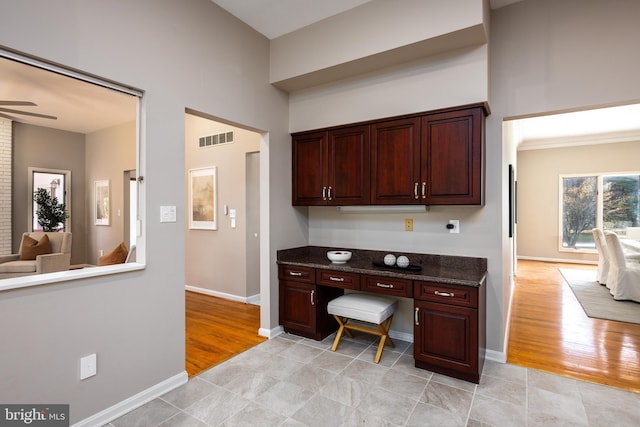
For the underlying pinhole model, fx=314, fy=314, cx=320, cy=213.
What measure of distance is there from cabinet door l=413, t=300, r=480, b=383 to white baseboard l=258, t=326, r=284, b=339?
152 centimetres

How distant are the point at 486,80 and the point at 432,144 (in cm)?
67

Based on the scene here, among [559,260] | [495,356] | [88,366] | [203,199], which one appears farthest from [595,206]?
[88,366]

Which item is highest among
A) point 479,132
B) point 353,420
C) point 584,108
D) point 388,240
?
point 584,108

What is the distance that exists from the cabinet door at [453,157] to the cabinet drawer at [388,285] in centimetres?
78

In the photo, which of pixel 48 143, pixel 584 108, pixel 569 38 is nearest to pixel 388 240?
pixel 584 108

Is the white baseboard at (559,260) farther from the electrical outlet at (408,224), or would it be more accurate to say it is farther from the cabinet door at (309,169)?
the cabinet door at (309,169)

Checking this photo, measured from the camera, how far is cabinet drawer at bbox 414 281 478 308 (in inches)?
96.9

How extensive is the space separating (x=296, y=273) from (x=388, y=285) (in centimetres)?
103

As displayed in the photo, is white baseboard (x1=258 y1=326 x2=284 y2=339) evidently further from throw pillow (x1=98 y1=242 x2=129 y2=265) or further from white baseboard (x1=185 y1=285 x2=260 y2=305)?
throw pillow (x1=98 y1=242 x2=129 y2=265)

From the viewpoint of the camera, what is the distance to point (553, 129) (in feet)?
22.2

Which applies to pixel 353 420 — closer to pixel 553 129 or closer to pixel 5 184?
pixel 5 184

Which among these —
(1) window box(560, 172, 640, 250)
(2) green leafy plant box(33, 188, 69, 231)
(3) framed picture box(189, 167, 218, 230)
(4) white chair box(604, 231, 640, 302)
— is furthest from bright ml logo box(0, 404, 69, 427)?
(1) window box(560, 172, 640, 250)

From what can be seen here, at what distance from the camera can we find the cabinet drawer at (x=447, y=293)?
2.46 metres

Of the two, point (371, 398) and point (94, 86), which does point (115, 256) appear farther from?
point (371, 398)
